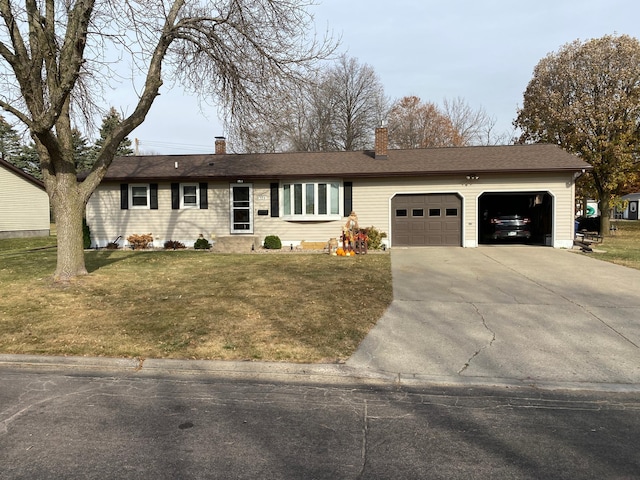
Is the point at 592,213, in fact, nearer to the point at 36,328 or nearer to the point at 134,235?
the point at 134,235

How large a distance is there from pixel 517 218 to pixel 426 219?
12.0 feet

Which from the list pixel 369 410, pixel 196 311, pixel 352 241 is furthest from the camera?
pixel 352 241

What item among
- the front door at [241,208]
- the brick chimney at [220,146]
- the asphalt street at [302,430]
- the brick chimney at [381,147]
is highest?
the brick chimney at [220,146]

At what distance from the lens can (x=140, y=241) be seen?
61.2 feet

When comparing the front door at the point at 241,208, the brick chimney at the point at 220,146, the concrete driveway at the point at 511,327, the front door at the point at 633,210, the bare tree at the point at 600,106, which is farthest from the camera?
the front door at the point at 633,210

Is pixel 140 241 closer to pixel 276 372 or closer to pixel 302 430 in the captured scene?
pixel 276 372

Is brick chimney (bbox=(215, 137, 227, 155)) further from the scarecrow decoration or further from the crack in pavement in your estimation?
the crack in pavement

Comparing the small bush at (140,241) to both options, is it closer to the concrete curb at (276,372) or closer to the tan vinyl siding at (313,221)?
the tan vinyl siding at (313,221)

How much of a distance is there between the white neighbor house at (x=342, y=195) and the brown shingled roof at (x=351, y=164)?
0.04 meters

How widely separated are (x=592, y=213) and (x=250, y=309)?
50735 millimetres

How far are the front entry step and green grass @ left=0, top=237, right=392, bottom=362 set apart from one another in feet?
15.4

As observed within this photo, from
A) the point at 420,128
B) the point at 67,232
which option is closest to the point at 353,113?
the point at 420,128

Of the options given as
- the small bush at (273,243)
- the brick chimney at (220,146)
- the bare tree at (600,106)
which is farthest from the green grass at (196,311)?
the bare tree at (600,106)

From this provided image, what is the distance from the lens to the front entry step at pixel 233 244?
1711cm
